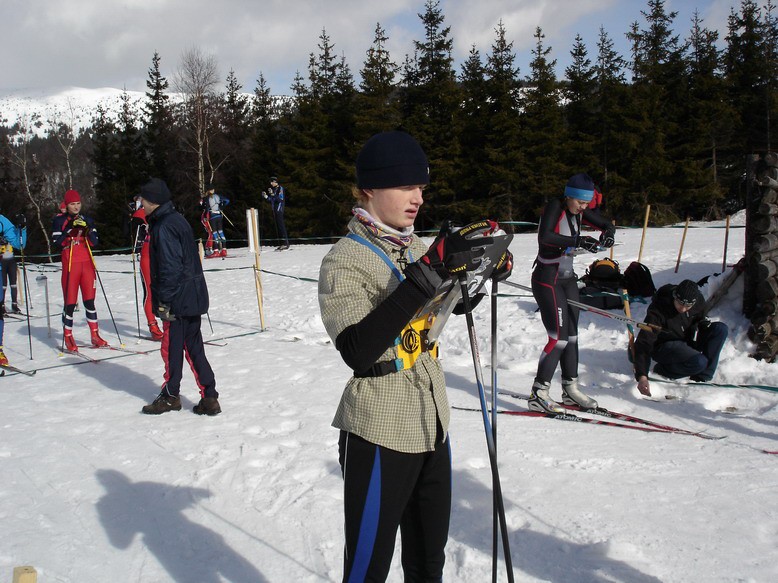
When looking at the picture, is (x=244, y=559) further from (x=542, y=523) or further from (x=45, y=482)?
(x=45, y=482)

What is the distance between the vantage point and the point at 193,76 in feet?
109

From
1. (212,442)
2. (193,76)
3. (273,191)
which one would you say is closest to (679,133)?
(273,191)

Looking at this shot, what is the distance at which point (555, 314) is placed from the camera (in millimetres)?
5348

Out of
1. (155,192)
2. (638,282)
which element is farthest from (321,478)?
(638,282)

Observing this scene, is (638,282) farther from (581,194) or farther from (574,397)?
(581,194)

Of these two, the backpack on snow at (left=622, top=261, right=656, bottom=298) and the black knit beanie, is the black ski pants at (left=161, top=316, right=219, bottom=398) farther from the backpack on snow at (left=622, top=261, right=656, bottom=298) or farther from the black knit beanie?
the backpack on snow at (left=622, top=261, right=656, bottom=298)

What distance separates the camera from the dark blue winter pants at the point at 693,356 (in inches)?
241

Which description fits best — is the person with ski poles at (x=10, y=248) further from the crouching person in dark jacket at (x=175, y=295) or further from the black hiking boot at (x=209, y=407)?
the black hiking boot at (x=209, y=407)

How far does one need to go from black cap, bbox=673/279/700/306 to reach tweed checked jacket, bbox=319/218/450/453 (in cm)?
495

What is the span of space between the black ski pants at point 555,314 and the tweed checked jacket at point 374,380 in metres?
3.53

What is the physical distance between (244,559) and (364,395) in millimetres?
1829

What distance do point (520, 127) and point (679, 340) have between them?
882 inches

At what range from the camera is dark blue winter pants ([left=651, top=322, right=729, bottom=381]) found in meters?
6.11

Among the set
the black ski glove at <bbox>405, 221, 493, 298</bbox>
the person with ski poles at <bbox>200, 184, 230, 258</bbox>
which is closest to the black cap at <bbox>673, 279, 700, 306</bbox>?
the black ski glove at <bbox>405, 221, 493, 298</bbox>
